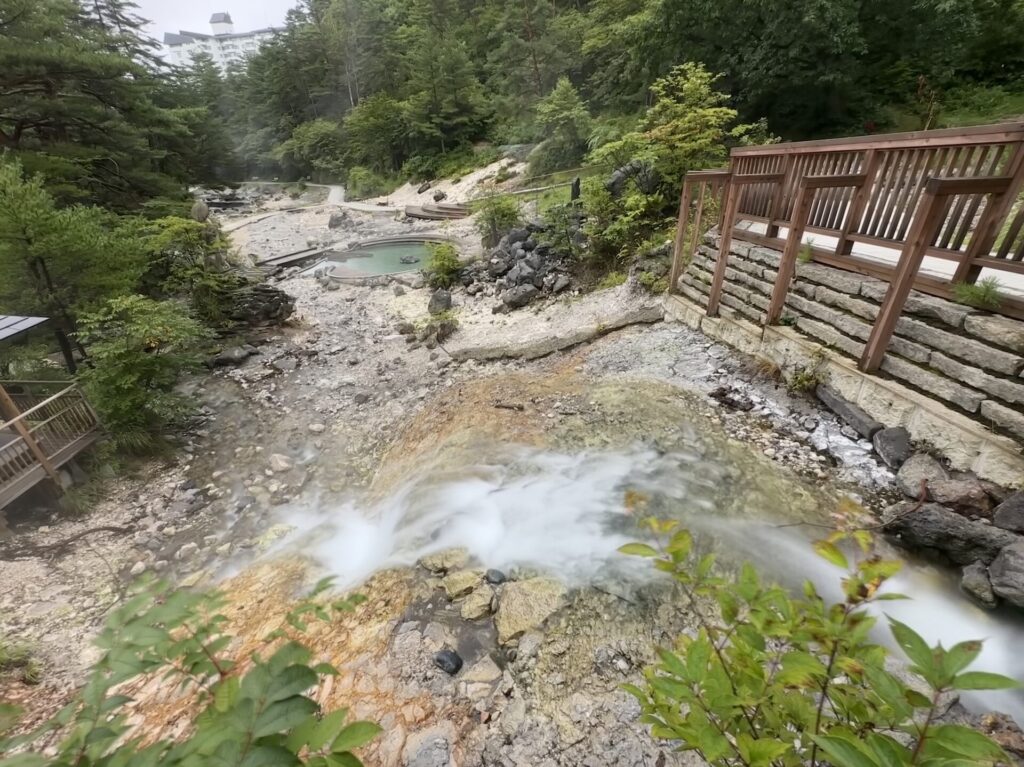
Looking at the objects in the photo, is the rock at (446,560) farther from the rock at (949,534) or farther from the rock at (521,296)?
the rock at (521,296)

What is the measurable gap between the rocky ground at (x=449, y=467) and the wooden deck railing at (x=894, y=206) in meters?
1.44

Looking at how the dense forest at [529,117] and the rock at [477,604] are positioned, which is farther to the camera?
the dense forest at [529,117]

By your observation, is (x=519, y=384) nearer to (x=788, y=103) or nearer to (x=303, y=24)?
(x=788, y=103)

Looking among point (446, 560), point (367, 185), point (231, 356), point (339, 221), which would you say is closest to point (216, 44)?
point (367, 185)

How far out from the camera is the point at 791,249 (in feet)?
17.0

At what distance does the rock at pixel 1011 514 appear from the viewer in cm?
325

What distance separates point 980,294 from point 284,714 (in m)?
5.74

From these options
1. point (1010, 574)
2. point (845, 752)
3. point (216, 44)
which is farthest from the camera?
point (216, 44)

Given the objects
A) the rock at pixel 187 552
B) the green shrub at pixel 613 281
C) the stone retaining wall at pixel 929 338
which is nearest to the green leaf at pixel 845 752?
the stone retaining wall at pixel 929 338

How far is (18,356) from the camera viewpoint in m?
8.02

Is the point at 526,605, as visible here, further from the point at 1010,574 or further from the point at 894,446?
the point at 894,446

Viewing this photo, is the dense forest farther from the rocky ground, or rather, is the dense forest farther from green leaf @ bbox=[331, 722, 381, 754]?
green leaf @ bbox=[331, 722, 381, 754]

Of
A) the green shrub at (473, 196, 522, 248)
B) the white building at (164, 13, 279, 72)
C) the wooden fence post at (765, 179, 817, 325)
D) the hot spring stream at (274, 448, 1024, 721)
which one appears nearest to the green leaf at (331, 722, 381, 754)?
the hot spring stream at (274, 448, 1024, 721)

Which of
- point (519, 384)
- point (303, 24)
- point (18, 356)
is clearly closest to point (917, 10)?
point (519, 384)
